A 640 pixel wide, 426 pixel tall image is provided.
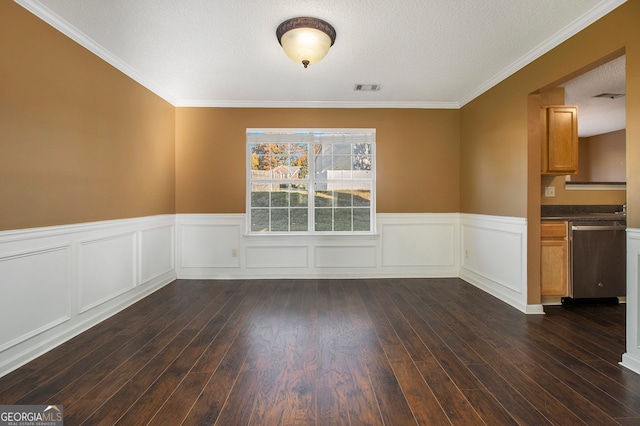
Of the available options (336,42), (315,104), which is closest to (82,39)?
(336,42)

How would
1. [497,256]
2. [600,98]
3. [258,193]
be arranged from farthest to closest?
[258,193]
[600,98]
[497,256]

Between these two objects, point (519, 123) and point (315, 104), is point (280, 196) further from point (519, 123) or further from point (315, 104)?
point (519, 123)

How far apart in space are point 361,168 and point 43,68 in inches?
143

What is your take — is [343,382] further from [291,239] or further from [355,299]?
[291,239]

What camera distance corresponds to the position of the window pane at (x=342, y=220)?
4.66m

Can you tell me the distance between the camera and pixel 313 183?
463 centimetres

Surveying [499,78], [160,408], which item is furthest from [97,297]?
[499,78]

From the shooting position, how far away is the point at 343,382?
6.33 ft

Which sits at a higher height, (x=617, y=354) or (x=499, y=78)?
(x=499, y=78)

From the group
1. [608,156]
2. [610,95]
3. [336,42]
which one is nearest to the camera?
[336,42]

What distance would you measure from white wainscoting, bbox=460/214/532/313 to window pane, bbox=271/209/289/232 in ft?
8.64

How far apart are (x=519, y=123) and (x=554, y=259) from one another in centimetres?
153

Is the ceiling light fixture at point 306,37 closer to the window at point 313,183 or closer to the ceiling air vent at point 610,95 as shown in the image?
the window at point 313,183

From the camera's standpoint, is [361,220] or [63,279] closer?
[63,279]
